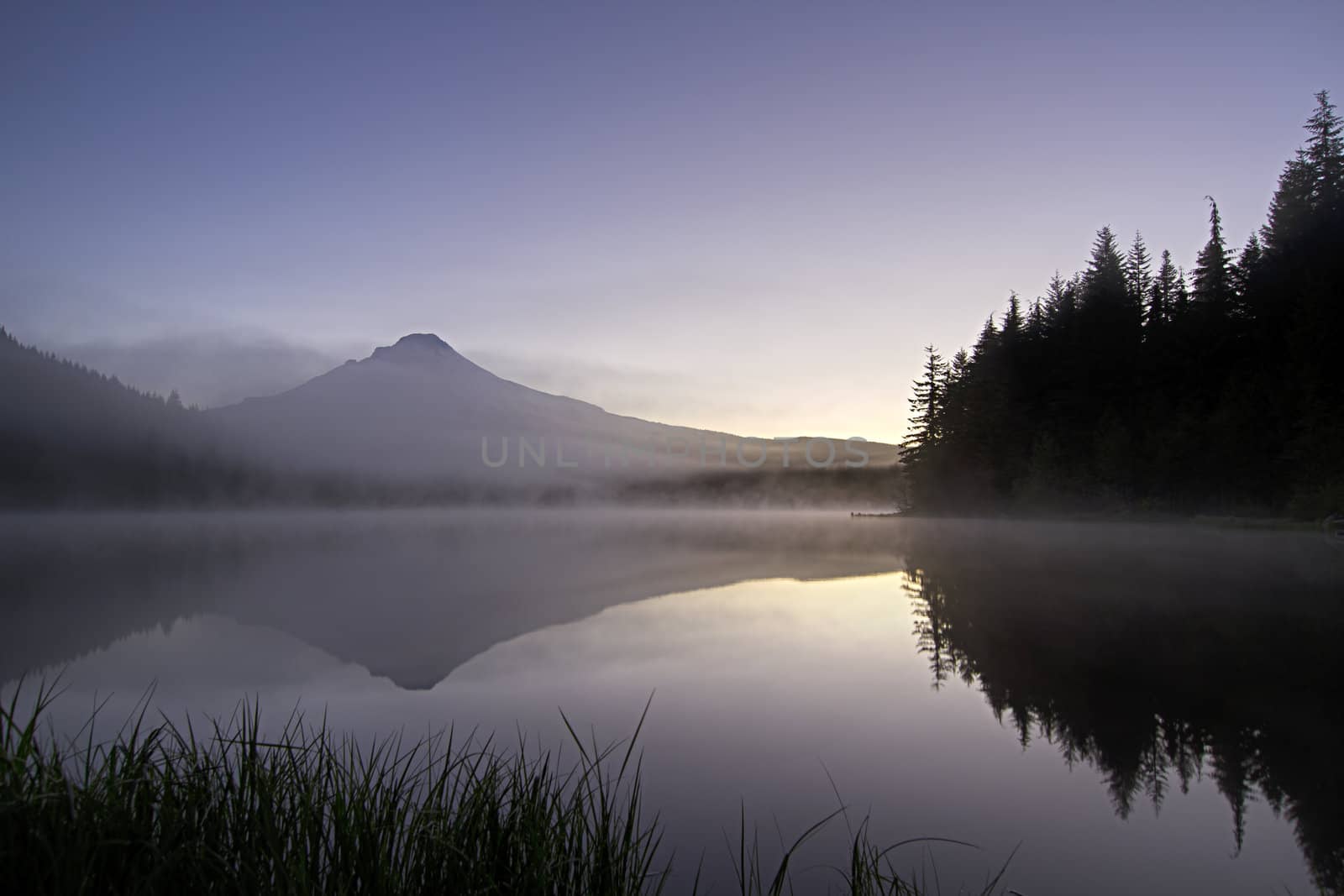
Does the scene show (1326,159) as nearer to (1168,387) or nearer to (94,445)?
(1168,387)

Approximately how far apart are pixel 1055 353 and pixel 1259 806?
64.0 m

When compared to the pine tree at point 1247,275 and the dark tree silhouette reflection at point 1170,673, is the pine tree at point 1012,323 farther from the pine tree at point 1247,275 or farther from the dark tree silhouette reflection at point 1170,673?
the dark tree silhouette reflection at point 1170,673

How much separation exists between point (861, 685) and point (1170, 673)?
13.7 feet

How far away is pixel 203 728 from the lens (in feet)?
26.3

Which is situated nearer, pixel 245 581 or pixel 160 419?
pixel 245 581

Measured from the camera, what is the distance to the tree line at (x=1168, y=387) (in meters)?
41.6

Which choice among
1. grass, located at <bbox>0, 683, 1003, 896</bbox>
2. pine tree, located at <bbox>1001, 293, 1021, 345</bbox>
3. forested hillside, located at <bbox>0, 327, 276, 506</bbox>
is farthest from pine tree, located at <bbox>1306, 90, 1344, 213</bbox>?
forested hillside, located at <bbox>0, 327, 276, 506</bbox>

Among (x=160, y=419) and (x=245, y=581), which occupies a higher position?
(x=160, y=419)

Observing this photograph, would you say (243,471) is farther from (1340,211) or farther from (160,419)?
(1340,211)

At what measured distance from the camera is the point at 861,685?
1084 centimetres

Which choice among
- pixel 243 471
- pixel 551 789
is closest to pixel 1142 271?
pixel 551 789

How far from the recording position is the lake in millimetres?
5789

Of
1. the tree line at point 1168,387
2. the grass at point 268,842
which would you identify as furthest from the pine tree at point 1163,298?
the grass at point 268,842

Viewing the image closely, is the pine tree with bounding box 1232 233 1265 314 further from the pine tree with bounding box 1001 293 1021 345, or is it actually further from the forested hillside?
the forested hillside
